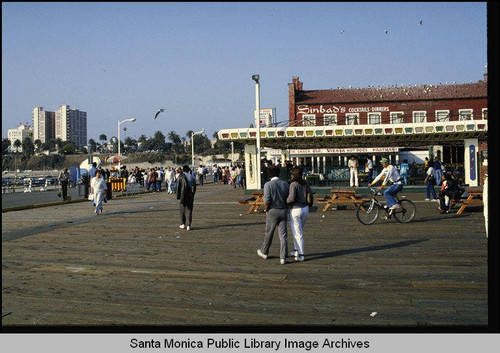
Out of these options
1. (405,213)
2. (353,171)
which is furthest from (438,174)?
(405,213)

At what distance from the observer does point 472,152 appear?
94.3 feet

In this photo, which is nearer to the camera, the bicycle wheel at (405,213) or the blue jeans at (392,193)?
the blue jeans at (392,193)

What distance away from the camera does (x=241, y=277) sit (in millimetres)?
8141

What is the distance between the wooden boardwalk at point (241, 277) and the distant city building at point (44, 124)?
144062 millimetres

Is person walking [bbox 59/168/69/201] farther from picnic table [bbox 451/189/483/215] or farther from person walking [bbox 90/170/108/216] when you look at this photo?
picnic table [bbox 451/189/483/215]

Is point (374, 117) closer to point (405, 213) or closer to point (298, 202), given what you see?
point (405, 213)

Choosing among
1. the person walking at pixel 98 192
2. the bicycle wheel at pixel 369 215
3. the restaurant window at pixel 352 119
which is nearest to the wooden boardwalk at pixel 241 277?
the bicycle wheel at pixel 369 215

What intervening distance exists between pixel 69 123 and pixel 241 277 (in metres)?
131

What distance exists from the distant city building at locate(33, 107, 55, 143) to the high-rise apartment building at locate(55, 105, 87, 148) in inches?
178

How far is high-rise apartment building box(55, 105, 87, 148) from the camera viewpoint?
392 ft

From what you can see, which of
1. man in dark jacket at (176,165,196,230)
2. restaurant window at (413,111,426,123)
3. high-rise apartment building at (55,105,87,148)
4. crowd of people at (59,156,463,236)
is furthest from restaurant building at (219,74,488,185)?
high-rise apartment building at (55,105,87,148)

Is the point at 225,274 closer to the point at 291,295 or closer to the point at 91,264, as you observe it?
the point at 291,295

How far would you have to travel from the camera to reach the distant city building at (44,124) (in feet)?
486

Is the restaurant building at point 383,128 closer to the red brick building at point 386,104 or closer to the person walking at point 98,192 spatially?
the red brick building at point 386,104
